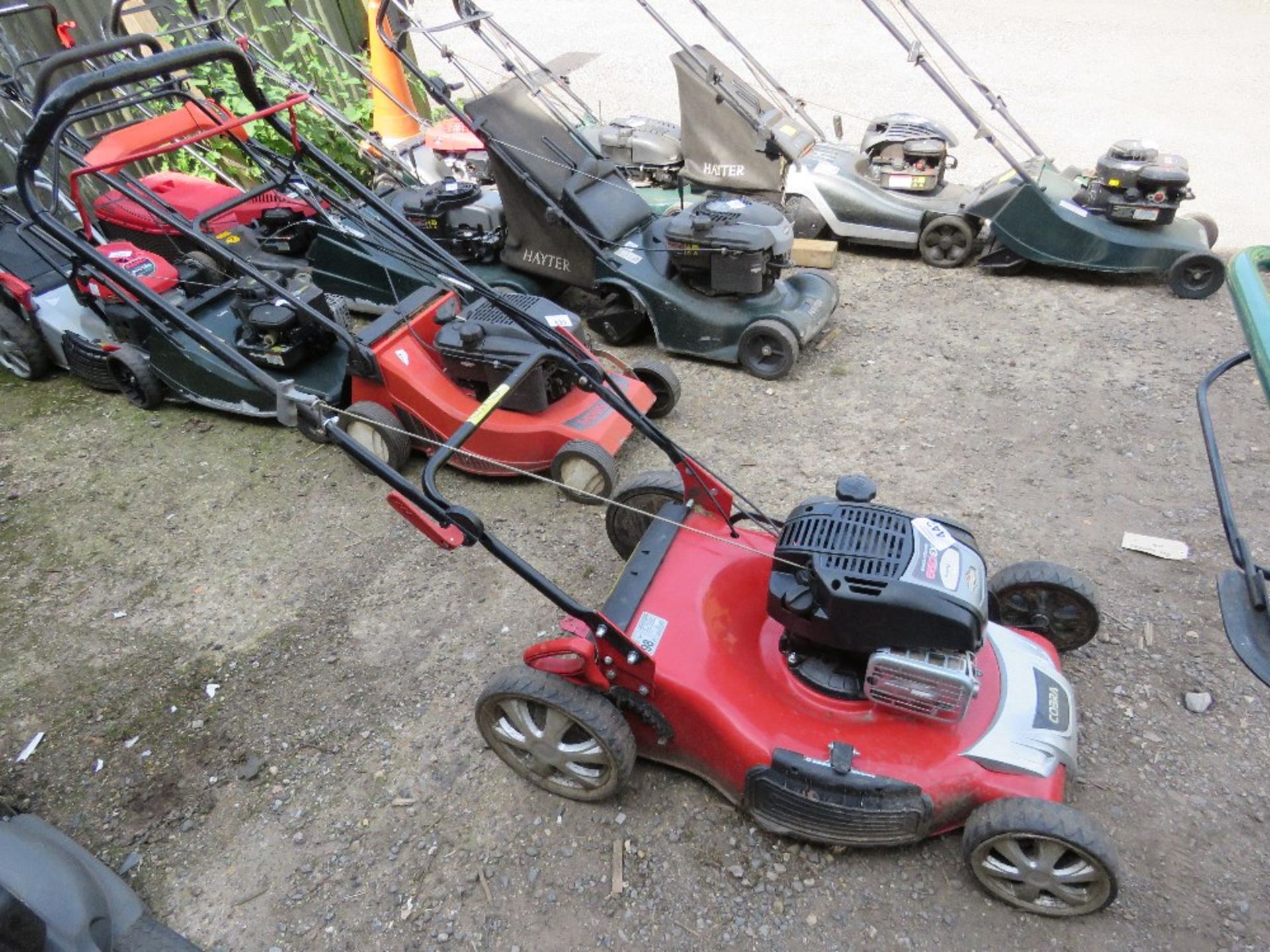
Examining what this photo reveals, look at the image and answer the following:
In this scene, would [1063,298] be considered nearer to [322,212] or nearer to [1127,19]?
[322,212]

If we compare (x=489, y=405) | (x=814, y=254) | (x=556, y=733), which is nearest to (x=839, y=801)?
(x=556, y=733)

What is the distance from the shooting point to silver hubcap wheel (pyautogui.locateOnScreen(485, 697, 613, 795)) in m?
2.37

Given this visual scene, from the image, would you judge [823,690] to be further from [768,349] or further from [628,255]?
[628,255]

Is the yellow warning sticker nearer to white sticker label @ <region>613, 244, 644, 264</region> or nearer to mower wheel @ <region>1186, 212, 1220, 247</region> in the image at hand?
white sticker label @ <region>613, 244, 644, 264</region>

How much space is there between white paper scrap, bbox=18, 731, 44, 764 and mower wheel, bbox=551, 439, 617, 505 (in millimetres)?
2010

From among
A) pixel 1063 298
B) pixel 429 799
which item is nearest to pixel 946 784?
pixel 429 799

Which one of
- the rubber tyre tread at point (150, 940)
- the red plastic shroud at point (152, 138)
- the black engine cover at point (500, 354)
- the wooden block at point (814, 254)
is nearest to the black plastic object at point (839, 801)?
the rubber tyre tread at point (150, 940)

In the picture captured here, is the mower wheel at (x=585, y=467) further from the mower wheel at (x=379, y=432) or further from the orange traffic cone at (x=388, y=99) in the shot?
the orange traffic cone at (x=388, y=99)

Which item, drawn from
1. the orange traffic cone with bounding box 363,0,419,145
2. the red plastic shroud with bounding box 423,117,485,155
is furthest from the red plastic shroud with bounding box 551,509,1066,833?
the orange traffic cone with bounding box 363,0,419,145

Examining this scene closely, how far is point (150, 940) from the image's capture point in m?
2.02

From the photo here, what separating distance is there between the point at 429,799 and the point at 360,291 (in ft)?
10.7

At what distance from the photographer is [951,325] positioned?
498cm

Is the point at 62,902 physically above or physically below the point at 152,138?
below

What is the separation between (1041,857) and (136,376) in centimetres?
443
